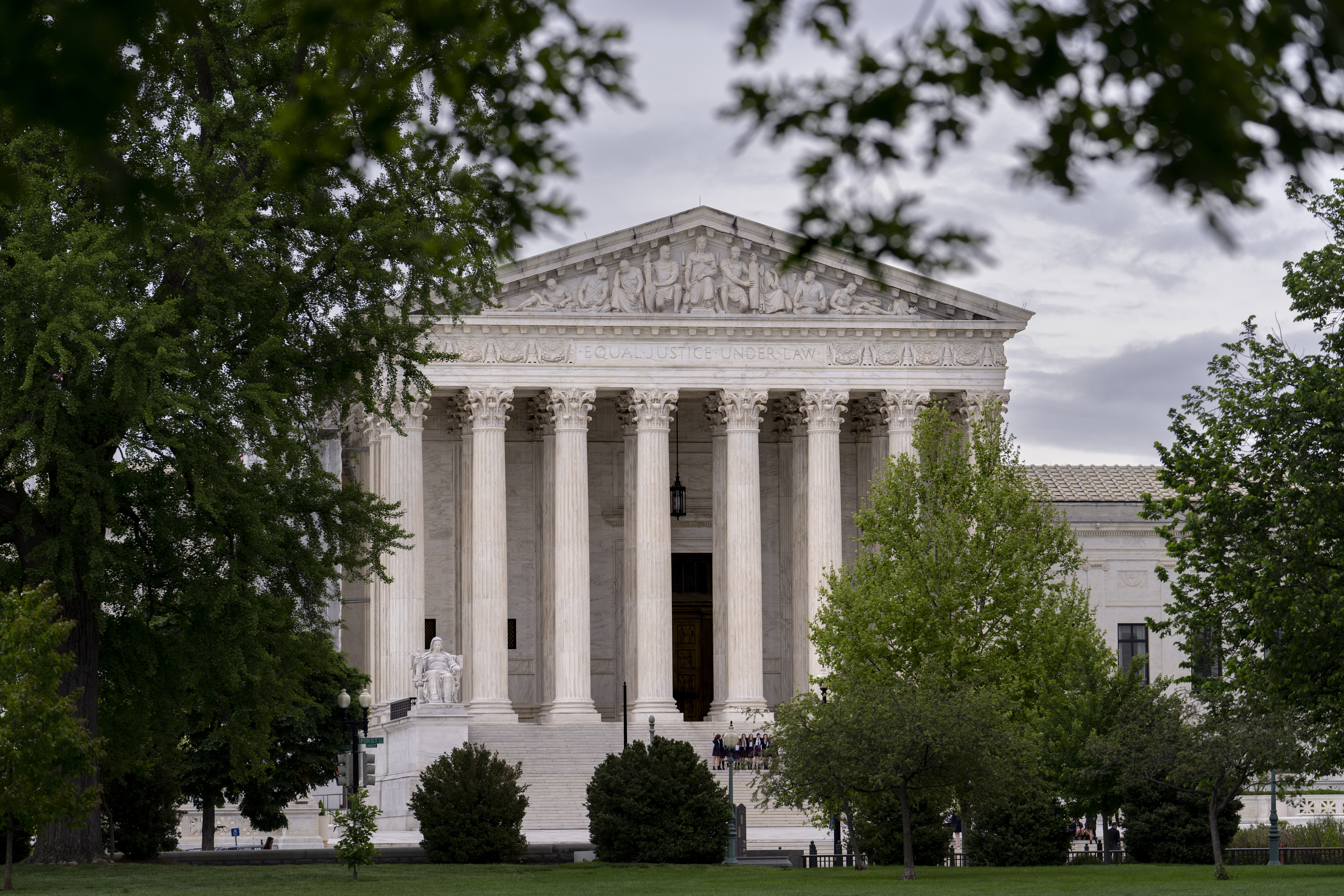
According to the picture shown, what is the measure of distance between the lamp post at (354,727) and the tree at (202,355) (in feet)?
32.0

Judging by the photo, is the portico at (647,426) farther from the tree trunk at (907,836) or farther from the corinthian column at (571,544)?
the tree trunk at (907,836)

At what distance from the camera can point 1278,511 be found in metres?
30.0

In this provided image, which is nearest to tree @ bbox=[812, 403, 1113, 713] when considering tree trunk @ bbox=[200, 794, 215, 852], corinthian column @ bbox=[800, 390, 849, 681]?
corinthian column @ bbox=[800, 390, 849, 681]

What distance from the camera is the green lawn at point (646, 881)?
2697 cm

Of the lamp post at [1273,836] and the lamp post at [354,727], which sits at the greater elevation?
the lamp post at [354,727]

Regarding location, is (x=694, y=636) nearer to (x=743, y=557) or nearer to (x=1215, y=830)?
(x=743, y=557)

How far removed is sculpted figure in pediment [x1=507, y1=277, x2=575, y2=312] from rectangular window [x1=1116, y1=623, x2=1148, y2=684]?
24912mm

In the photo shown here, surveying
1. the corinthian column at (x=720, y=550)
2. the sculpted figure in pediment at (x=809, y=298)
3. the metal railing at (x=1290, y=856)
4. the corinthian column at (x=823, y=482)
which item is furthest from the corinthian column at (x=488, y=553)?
the metal railing at (x=1290, y=856)

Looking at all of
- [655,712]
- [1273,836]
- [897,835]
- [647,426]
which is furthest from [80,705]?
[647,426]

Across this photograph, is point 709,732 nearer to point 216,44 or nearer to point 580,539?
point 580,539

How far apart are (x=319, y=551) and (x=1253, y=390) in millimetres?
16233

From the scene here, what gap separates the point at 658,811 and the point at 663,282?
90.7ft

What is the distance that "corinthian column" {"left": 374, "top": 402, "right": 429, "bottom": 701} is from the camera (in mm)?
59344

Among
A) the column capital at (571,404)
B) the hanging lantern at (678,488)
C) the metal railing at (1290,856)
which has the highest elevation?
the column capital at (571,404)
